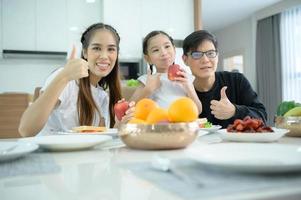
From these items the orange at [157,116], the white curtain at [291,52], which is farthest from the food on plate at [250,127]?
the white curtain at [291,52]

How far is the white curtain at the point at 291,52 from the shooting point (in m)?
5.74

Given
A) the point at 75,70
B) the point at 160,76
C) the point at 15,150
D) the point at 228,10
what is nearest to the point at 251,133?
the point at 15,150

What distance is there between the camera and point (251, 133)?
836 millimetres

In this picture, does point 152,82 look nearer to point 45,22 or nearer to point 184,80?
point 184,80

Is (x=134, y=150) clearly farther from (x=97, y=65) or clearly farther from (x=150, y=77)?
(x=150, y=77)

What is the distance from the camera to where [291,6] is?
570 centimetres

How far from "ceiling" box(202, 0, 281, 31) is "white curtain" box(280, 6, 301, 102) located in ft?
1.48

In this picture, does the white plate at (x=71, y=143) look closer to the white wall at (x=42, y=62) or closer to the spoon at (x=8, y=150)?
the spoon at (x=8, y=150)

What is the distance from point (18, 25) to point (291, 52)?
186 inches

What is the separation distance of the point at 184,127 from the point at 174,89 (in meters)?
1.31

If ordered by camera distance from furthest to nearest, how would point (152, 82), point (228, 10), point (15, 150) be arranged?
point (228, 10) < point (152, 82) < point (15, 150)

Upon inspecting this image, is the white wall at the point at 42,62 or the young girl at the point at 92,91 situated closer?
the young girl at the point at 92,91

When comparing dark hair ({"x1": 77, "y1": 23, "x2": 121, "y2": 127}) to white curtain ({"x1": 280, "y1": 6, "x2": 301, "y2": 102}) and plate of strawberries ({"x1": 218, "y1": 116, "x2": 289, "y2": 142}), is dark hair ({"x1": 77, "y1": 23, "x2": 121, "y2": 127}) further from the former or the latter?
white curtain ({"x1": 280, "y1": 6, "x2": 301, "y2": 102})

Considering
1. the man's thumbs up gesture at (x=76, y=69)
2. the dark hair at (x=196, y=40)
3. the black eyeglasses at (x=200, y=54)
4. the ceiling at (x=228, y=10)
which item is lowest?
the man's thumbs up gesture at (x=76, y=69)
